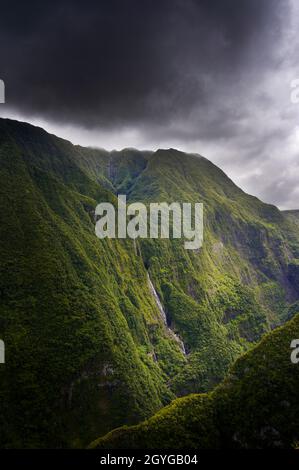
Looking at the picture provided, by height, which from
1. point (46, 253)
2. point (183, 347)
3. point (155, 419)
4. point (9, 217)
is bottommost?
point (183, 347)

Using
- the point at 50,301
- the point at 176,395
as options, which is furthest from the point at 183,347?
the point at 50,301

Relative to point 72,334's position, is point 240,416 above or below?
below

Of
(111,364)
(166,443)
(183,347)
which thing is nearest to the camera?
(166,443)

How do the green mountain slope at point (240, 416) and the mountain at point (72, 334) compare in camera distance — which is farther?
the mountain at point (72, 334)

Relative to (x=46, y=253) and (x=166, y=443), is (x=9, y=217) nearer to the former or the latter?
(x=46, y=253)

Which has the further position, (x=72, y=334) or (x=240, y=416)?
(x=72, y=334)

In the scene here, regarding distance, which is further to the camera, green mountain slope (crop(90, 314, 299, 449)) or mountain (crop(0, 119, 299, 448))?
mountain (crop(0, 119, 299, 448))

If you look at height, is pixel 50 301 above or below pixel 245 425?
above

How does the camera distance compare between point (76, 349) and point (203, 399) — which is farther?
point (76, 349)
